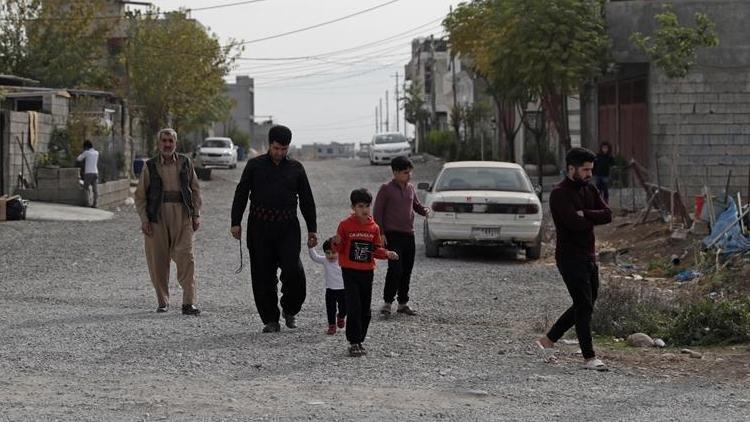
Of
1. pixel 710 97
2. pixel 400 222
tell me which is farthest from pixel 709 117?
pixel 400 222

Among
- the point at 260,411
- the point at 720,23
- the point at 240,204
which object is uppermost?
the point at 720,23

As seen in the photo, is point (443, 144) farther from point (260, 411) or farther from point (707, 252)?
point (260, 411)

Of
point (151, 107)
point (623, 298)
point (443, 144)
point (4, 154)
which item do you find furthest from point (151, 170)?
point (443, 144)

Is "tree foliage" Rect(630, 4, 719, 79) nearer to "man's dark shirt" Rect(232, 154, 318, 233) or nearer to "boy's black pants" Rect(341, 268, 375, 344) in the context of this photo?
"man's dark shirt" Rect(232, 154, 318, 233)

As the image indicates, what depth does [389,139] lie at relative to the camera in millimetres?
62312

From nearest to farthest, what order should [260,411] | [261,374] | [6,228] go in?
[260,411] → [261,374] → [6,228]

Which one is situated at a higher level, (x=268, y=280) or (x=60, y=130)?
(x=60, y=130)

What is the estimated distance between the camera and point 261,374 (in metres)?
9.26

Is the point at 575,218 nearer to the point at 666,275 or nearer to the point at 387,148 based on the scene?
the point at 666,275

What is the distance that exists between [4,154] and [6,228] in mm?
4183

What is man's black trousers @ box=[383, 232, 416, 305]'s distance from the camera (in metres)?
12.5

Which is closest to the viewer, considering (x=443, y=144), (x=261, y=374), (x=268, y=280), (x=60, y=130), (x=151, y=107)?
(x=261, y=374)

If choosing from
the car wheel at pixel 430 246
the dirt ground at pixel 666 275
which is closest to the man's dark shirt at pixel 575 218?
the dirt ground at pixel 666 275

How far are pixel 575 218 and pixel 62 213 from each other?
65.1ft
